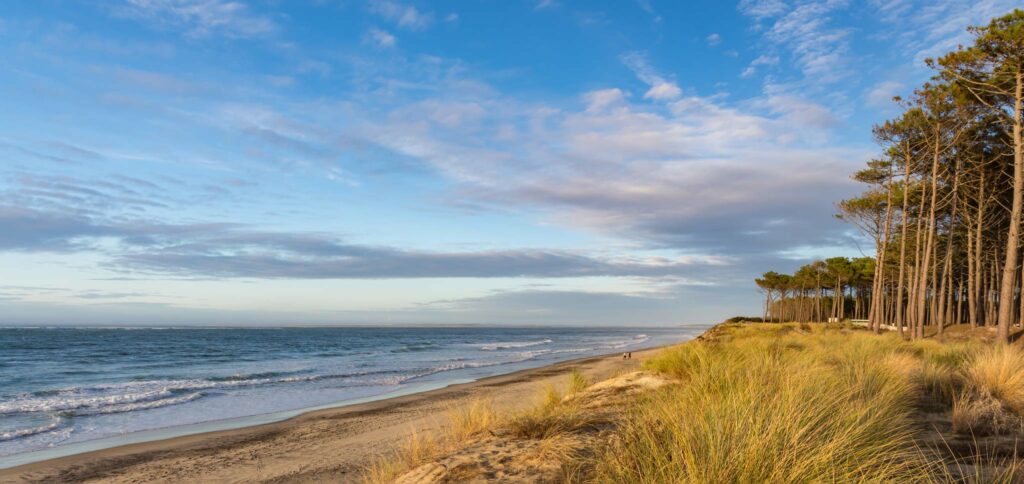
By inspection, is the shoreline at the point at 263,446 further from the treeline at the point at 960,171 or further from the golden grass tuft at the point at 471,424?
the treeline at the point at 960,171

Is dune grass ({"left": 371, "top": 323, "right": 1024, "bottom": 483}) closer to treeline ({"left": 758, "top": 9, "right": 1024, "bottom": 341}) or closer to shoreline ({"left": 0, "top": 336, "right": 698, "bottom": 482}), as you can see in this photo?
shoreline ({"left": 0, "top": 336, "right": 698, "bottom": 482})

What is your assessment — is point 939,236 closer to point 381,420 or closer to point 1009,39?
point 1009,39

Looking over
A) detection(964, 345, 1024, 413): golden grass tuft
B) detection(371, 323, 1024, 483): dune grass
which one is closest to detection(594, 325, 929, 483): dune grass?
detection(371, 323, 1024, 483): dune grass

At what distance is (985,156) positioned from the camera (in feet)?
107

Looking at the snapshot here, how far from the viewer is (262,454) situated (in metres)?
11.9

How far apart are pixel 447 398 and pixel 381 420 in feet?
15.9

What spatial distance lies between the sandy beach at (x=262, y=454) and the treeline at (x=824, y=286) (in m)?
56.6

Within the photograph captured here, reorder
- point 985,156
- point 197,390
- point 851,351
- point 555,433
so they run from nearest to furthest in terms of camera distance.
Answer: point 555,433, point 851,351, point 197,390, point 985,156

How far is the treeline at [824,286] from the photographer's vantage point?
225 feet

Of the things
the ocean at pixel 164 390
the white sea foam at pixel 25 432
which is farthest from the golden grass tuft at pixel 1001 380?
the white sea foam at pixel 25 432

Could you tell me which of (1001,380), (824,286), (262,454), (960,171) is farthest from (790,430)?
(824,286)

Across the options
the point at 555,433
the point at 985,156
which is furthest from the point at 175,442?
the point at 985,156

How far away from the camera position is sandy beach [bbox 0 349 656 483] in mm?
10367

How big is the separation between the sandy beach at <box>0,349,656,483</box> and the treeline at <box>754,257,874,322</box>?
5658cm
